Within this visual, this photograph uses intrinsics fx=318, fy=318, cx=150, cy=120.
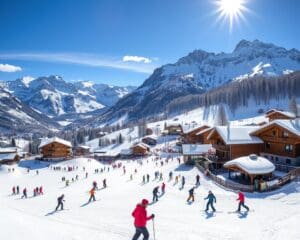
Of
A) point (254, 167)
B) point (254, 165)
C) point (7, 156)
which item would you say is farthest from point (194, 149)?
point (7, 156)

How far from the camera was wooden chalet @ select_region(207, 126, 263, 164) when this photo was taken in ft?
160

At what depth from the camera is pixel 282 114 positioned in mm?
89188

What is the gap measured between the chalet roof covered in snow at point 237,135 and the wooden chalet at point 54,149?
54.8 metres

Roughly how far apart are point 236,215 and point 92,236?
10.1m

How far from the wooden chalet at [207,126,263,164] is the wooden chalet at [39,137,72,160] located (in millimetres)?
54371

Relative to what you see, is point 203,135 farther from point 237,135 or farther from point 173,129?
point 173,129

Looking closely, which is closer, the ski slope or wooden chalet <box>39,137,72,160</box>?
the ski slope

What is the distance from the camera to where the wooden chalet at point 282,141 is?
43.3 metres

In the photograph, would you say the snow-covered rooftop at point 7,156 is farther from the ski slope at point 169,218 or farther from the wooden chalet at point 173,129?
the ski slope at point 169,218

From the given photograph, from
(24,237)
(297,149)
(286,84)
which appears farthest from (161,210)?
(286,84)

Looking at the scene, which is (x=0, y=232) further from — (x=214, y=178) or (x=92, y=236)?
(x=214, y=178)

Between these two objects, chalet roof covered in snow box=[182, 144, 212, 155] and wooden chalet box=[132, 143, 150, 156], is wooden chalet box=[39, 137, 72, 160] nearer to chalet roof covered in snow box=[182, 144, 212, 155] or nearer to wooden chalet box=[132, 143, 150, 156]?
wooden chalet box=[132, 143, 150, 156]

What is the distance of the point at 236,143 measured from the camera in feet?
159

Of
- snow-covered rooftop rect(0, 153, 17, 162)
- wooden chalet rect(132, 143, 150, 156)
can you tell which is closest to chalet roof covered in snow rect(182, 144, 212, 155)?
wooden chalet rect(132, 143, 150, 156)
